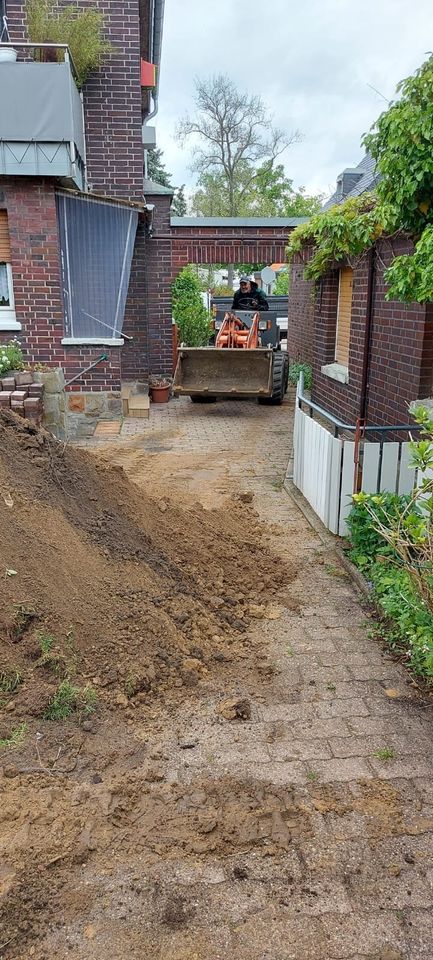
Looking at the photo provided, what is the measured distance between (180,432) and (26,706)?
754 centimetres

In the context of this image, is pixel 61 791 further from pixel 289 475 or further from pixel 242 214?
pixel 242 214

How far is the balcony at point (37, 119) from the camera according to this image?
8789 mm

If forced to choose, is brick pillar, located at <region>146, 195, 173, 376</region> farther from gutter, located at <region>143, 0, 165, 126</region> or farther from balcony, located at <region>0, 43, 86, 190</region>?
balcony, located at <region>0, 43, 86, 190</region>

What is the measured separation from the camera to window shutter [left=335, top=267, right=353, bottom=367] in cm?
899

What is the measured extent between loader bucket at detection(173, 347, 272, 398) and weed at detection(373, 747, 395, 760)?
864cm

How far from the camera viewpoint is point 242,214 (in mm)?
39781

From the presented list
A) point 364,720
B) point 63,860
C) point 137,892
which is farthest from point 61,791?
point 364,720

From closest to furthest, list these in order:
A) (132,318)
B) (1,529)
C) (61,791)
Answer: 1. (61,791)
2. (1,529)
3. (132,318)

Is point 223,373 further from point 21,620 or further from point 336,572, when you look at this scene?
point 21,620

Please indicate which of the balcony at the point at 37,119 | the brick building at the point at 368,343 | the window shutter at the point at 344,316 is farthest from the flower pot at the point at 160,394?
the balcony at the point at 37,119

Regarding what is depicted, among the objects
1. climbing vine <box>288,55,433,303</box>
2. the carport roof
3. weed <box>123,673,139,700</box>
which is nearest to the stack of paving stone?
climbing vine <box>288,55,433,303</box>

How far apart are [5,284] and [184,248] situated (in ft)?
14.5

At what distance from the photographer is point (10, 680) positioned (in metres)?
3.40

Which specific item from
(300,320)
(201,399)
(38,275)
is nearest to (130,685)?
(38,275)
